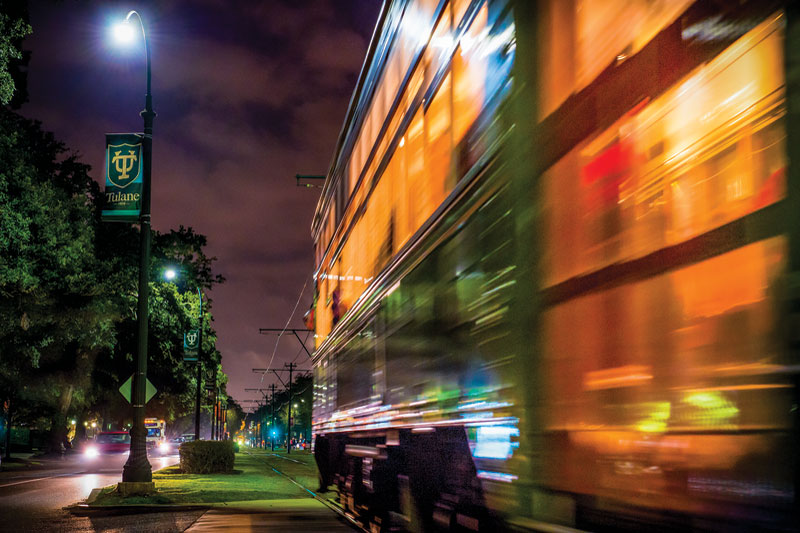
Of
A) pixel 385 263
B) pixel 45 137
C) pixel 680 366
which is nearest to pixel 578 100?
pixel 680 366

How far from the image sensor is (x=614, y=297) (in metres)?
3.09

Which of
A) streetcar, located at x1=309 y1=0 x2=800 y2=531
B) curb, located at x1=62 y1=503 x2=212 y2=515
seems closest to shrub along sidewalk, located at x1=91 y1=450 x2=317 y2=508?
curb, located at x1=62 y1=503 x2=212 y2=515

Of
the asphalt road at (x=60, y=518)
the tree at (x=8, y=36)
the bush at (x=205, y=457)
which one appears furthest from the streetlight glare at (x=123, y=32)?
the bush at (x=205, y=457)

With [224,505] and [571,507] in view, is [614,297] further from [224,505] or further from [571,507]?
[224,505]

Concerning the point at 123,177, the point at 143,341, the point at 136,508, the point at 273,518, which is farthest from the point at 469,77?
the point at 143,341

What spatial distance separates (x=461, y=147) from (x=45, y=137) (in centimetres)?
2881

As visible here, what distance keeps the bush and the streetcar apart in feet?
64.2

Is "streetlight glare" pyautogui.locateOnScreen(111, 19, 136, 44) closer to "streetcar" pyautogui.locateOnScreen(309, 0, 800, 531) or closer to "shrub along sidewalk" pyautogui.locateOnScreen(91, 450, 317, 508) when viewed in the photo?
"shrub along sidewalk" pyautogui.locateOnScreen(91, 450, 317, 508)

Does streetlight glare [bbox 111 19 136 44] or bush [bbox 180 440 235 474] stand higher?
streetlight glare [bbox 111 19 136 44]

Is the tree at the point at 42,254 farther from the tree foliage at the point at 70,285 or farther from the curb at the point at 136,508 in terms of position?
the curb at the point at 136,508

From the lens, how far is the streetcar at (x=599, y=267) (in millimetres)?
2316

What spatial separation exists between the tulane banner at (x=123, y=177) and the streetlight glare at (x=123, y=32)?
5.79 feet

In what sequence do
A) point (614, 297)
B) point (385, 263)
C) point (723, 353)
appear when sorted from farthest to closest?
point (385, 263)
point (614, 297)
point (723, 353)

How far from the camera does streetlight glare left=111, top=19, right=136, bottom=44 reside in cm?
1583
